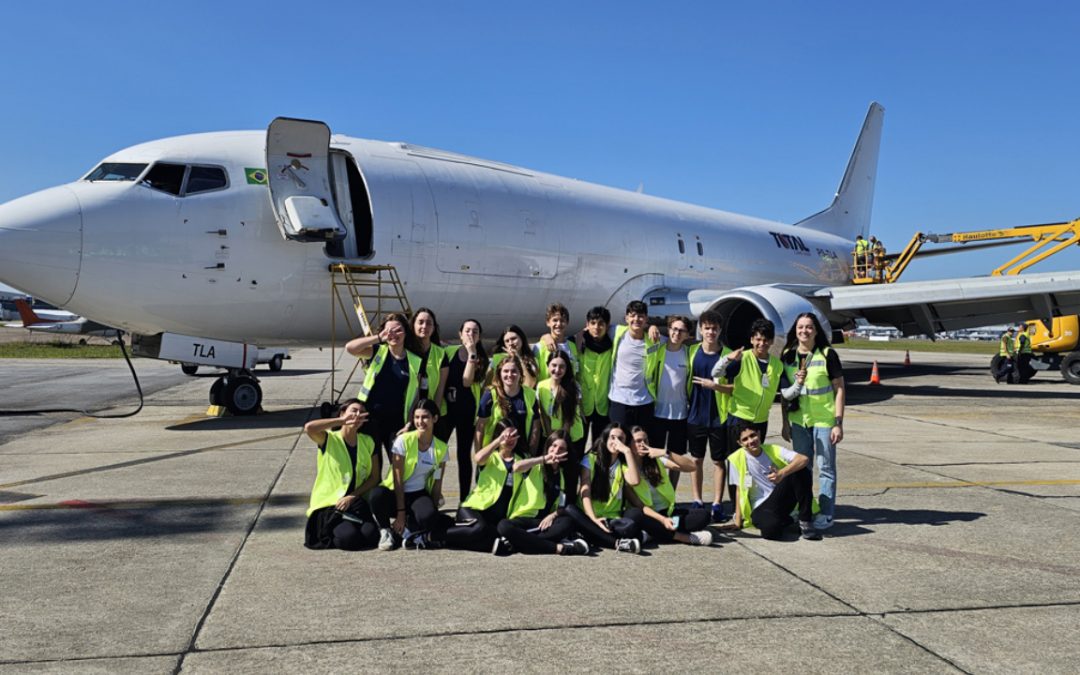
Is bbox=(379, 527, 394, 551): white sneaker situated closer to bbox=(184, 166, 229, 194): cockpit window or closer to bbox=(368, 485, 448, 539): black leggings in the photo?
bbox=(368, 485, 448, 539): black leggings

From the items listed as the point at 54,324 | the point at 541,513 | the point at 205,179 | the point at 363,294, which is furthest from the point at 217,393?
the point at 54,324

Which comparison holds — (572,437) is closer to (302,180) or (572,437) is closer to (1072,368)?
(302,180)

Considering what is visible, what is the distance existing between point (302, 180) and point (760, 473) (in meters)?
7.48

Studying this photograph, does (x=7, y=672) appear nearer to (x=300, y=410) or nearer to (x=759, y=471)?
(x=759, y=471)

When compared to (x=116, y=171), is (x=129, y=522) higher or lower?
lower

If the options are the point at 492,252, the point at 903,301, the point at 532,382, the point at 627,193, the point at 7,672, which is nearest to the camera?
the point at 7,672

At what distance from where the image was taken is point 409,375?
6.20m

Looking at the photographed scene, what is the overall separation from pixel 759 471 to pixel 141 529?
4109 millimetres

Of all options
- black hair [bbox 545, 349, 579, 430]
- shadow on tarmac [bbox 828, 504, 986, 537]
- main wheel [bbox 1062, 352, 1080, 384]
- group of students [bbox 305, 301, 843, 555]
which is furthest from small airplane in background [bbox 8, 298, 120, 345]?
main wheel [bbox 1062, 352, 1080, 384]

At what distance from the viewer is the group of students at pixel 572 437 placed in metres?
5.46

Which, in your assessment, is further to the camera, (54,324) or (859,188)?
(54,324)

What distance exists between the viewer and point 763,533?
5699 mm

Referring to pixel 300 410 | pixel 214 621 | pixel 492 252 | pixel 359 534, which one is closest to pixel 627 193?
pixel 492 252

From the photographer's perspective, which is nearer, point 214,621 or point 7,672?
point 7,672
